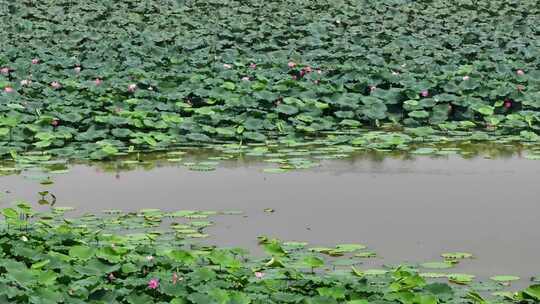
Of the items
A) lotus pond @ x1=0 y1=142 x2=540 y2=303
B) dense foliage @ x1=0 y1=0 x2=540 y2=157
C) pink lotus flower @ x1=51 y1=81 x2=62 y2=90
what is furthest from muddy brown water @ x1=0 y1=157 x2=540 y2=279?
pink lotus flower @ x1=51 y1=81 x2=62 y2=90

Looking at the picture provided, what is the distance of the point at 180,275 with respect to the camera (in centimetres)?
486

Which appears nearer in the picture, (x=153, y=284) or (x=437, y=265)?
(x=153, y=284)

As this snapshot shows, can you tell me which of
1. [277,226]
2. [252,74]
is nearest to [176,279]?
[277,226]

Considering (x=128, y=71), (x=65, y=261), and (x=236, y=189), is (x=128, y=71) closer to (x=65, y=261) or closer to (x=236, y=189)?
(x=236, y=189)

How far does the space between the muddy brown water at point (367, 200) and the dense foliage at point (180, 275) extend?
220 mm

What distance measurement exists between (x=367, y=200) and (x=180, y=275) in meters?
1.88

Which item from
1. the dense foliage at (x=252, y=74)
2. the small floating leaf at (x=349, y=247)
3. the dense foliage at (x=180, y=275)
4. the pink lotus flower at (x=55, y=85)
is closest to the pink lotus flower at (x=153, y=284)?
the dense foliage at (x=180, y=275)

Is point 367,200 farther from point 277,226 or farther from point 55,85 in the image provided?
point 55,85

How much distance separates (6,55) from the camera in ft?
35.1

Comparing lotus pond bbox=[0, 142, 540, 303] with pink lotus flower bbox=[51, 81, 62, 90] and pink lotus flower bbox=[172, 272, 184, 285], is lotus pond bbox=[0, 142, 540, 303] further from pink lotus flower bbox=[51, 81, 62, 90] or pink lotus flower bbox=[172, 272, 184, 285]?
pink lotus flower bbox=[51, 81, 62, 90]

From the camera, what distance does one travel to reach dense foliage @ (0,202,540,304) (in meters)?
4.60

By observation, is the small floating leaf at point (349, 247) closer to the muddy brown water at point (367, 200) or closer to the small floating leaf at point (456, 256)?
the muddy brown water at point (367, 200)

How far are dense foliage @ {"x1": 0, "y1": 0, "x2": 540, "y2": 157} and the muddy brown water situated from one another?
2.36 feet

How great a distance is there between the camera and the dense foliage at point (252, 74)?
810 cm
